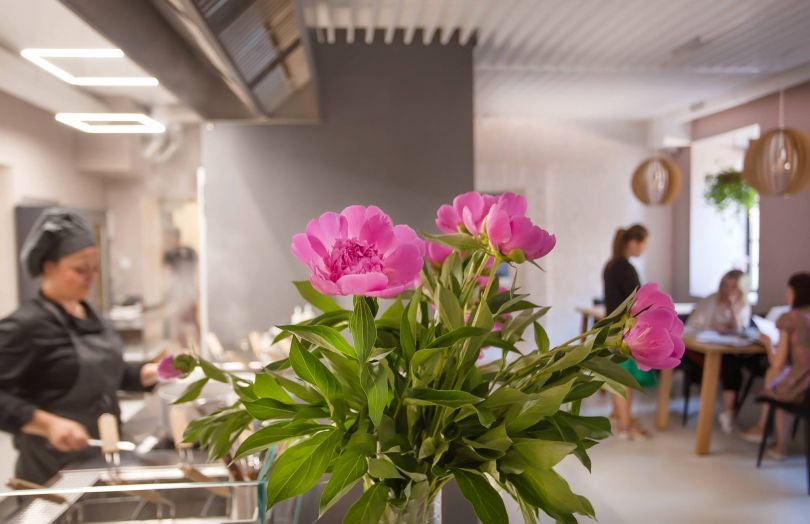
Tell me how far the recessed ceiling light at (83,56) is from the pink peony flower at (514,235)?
3.29 feet

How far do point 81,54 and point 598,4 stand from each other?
7.72 ft

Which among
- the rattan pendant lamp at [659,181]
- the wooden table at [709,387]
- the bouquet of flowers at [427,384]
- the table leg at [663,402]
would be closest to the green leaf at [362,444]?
the bouquet of flowers at [427,384]

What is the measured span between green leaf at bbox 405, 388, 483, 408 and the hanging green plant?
207 inches

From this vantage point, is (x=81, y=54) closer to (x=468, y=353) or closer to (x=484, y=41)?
(x=468, y=353)

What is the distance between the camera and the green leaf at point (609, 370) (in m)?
0.49

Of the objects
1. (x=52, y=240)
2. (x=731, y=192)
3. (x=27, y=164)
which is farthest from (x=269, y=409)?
(x=731, y=192)

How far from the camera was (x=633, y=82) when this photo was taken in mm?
4559

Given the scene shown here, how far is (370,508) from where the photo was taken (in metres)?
0.47

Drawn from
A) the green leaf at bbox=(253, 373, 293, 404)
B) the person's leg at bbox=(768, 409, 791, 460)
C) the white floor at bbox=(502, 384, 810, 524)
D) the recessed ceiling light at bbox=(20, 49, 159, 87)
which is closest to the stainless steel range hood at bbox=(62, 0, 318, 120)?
the recessed ceiling light at bbox=(20, 49, 159, 87)

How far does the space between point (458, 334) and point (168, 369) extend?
12.5 inches

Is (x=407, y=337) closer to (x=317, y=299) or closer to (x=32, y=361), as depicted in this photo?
(x=317, y=299)

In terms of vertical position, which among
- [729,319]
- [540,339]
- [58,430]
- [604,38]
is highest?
[604,38]

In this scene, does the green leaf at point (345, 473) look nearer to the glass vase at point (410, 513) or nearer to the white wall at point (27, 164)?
the glass vase at point (410, 513)

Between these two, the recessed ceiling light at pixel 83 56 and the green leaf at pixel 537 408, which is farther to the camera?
the recessed ceiling light at pixel 83 56
